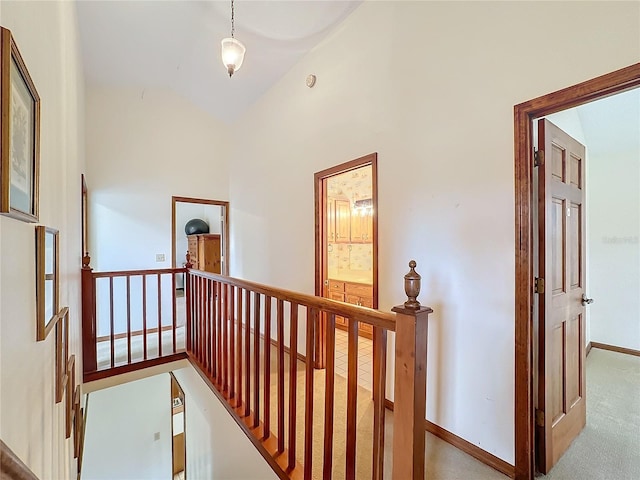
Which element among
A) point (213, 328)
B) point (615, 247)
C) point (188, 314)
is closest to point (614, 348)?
point (615, 247)

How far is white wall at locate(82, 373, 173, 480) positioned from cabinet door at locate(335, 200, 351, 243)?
3.61 m

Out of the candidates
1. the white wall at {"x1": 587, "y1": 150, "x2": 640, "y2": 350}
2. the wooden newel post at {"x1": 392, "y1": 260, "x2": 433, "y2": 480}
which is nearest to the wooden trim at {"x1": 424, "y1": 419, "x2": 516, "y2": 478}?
the wooden newel post at {"x1": 392, "y1": 260, "x2": 433, "y2": 480}

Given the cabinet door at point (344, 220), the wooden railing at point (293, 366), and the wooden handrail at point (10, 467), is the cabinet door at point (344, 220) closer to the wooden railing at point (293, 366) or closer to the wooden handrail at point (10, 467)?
the wooden railing at point (293, 366)

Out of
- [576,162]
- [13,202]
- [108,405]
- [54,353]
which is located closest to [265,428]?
[54,353]

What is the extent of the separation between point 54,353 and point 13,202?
3.06ft

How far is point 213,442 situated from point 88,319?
1688 mm

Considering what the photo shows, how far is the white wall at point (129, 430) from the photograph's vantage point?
431cm

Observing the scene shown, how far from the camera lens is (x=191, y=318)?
3.34 m

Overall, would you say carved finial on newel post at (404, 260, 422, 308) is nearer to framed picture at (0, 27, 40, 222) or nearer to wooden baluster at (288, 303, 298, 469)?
wooden baluster at (288, 303, 298, 469)

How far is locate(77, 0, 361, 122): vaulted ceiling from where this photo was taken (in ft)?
9.09

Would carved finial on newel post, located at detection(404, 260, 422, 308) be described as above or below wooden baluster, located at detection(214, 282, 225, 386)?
above

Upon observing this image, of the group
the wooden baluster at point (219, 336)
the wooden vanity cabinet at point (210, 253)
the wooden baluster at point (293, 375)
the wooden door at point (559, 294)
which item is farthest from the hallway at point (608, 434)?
the wooden vanity cabinet at point (210, 253)

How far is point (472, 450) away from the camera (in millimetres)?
1851

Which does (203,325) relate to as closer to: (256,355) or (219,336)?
(219,336)
